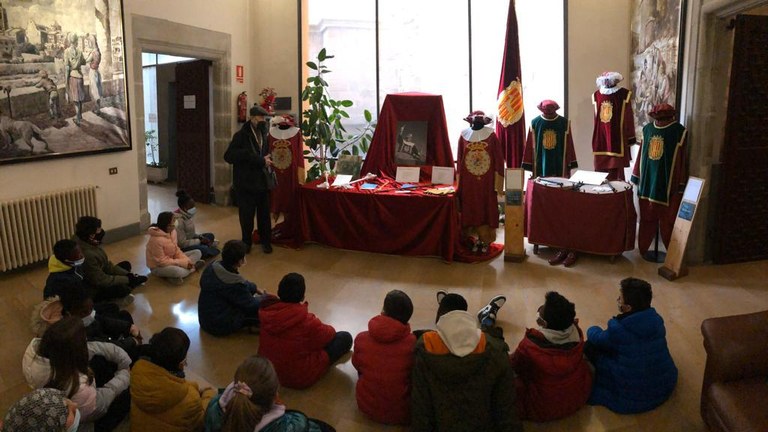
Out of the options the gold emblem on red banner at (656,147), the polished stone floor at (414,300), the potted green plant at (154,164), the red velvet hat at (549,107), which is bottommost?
the polished stone floor at (414,300)

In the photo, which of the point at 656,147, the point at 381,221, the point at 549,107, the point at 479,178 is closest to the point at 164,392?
the point at 381,221

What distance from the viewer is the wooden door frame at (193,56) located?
6.82 m

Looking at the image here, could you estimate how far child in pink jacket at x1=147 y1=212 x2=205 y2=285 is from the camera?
517 cm

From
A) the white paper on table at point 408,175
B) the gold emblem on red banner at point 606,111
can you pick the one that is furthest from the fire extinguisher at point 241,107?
the gold emblem on red banner at point 606,111

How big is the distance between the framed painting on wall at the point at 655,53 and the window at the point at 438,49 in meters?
0.98

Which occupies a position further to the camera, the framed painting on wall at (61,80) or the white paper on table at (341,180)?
the white paper on table at (341,180)

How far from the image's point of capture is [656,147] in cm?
561

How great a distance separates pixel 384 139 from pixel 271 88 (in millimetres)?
3002

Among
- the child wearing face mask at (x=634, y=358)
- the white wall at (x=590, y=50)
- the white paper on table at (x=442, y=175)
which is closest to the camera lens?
the child wearing face mask at (x=634, y=358)

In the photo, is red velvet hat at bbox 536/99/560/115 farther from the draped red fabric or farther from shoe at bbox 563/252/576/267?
shoe at bbox 563/252/576/267

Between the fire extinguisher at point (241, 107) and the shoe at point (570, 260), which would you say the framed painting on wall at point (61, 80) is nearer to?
the fire extinguisher at point (241, 107)

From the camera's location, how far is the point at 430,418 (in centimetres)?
277

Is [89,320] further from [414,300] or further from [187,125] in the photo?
[187,125]

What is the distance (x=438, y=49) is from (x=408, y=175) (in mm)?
2739
